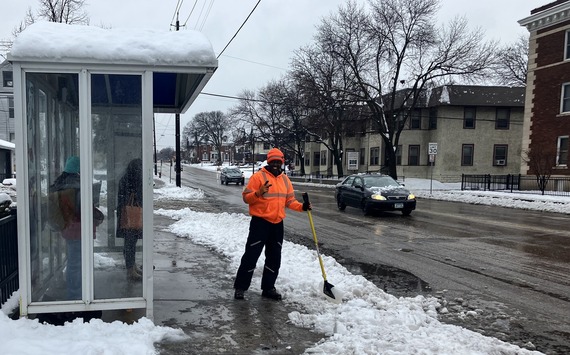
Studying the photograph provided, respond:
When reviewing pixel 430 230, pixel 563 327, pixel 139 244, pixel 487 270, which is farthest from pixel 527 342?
pixel 430 230

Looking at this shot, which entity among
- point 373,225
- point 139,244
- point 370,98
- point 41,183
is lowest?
point 373,225

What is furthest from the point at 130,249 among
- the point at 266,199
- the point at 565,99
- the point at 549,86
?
the point at 549,86

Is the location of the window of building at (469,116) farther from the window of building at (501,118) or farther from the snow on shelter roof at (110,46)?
the snow on shelter roof at (110,46)

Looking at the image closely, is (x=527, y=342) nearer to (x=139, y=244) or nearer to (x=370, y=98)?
(x=139, y=244)

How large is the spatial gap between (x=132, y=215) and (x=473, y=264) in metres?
6.34

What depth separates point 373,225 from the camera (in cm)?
1321

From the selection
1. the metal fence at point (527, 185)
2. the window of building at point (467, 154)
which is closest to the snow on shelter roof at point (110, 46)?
the metal fence at point (527, 185)

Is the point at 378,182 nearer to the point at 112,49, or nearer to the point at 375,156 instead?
the point at 112,49

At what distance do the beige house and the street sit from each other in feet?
87.5

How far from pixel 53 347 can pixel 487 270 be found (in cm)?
682

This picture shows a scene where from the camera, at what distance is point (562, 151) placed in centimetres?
2742

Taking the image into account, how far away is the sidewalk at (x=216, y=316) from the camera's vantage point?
4.12 m

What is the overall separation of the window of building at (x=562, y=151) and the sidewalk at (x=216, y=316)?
90.1 ft

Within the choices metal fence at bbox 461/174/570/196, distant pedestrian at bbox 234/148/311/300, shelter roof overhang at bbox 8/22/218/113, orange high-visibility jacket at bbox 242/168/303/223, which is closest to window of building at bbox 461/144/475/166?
metal fence at bbox 461/174/570/196
